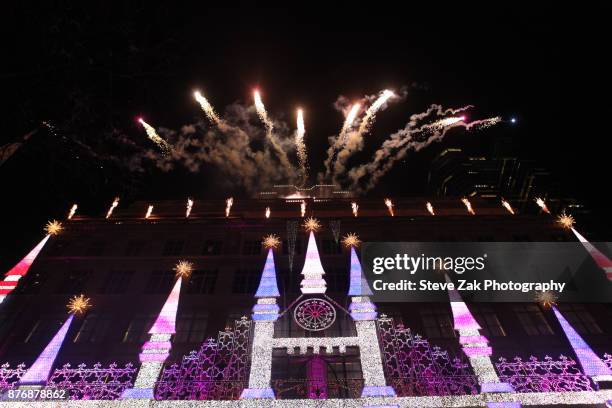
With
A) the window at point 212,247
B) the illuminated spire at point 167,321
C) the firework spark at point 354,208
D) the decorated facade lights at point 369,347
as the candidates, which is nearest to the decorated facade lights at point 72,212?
the window at point 212,247

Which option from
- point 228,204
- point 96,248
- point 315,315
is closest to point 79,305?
point 96,248

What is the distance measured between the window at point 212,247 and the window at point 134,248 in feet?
16.1

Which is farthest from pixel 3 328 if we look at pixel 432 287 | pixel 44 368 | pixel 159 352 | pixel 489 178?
pixel 489 178

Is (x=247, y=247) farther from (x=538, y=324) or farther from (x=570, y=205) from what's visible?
(x=570, y=205)

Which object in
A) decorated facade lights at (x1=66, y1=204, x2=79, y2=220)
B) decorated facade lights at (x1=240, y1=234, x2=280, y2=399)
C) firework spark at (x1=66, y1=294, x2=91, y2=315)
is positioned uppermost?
decorated facade lights at (x1=66, y1=204, x2=79, y2=220)

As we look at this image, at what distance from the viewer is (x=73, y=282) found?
25656 millimetres

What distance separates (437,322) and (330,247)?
9319mm

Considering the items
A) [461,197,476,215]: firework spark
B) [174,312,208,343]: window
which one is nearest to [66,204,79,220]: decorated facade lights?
[174,312,208,343]: window

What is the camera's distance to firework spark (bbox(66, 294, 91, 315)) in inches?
921

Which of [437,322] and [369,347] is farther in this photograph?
[437,322]

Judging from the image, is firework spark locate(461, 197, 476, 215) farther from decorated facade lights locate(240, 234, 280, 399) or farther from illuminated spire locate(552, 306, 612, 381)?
decorated facade lights locate(240, 234, 280, 399)

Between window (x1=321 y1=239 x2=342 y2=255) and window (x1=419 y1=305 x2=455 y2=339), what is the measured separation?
24.3 feet

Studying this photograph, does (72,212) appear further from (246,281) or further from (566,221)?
(566,221)

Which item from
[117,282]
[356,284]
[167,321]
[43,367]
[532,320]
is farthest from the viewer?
[117,282]
